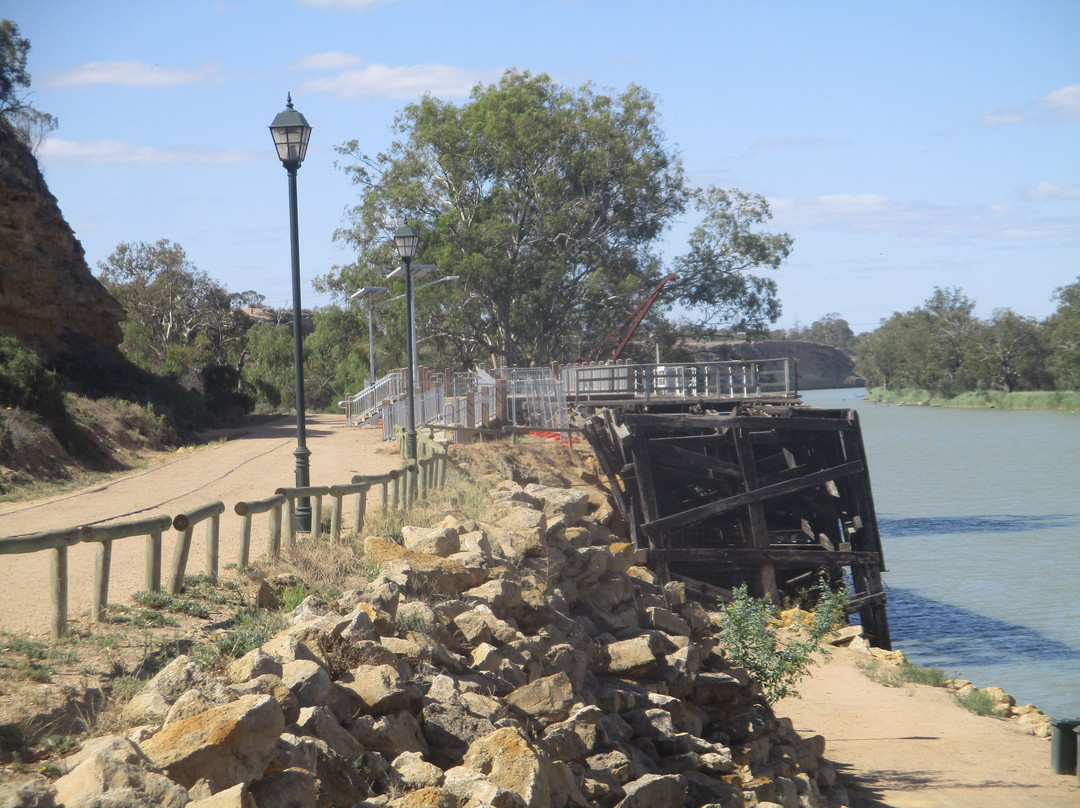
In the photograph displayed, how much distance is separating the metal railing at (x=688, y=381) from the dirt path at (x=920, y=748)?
13.6 meters

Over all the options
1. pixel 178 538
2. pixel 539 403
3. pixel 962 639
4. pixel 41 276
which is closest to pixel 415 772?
pixel 178 538

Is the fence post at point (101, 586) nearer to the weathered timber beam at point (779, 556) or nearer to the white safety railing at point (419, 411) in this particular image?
the weathered timber beam at point (779, 556)

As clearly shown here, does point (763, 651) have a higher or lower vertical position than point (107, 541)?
lower

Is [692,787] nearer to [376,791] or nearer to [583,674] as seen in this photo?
[583,674]

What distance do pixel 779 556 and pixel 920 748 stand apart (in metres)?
6.14

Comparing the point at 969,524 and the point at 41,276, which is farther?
the point at 969,524

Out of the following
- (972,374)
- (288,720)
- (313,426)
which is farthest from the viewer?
(972,374)

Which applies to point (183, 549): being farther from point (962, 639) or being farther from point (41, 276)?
point (41, 276)

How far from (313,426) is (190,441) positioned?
6.37 meters

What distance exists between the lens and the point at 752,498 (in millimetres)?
17953

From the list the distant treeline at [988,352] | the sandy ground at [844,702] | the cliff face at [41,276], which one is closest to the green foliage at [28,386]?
the sandy ground at [844,702]

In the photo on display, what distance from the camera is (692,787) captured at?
22.2 ft

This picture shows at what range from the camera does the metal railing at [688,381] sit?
2761cm

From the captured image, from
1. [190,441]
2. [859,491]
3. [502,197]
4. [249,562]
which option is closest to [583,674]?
[249,562]
